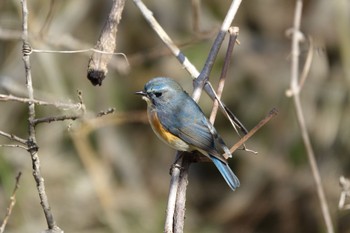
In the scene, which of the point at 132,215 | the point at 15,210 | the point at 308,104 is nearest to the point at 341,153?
the point at 308,104

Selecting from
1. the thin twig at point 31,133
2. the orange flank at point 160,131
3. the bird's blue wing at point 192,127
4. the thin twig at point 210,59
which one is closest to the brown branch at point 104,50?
the thin twig at point 31,133

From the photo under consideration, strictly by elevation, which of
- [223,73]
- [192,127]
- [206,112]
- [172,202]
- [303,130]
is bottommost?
[172,202]

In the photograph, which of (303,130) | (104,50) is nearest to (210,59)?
(104,50)

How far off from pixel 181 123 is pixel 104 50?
5.03ft

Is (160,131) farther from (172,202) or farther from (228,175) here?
(172,202)

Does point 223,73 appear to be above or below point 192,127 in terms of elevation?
below

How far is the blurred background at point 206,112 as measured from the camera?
631cm

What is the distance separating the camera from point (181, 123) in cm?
395

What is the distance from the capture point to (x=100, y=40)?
2494mm

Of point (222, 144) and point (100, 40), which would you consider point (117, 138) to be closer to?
point (222, 144)

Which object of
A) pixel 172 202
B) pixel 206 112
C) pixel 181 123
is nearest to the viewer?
pixel 172 202

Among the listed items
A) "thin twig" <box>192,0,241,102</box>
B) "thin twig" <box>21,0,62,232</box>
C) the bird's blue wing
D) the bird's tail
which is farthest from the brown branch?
the bird's tail

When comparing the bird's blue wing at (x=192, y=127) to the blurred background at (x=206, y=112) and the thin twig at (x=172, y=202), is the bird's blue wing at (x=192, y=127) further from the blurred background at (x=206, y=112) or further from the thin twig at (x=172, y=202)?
the blurred background at (x=206, y=112)

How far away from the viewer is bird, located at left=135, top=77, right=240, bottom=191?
3645mm
